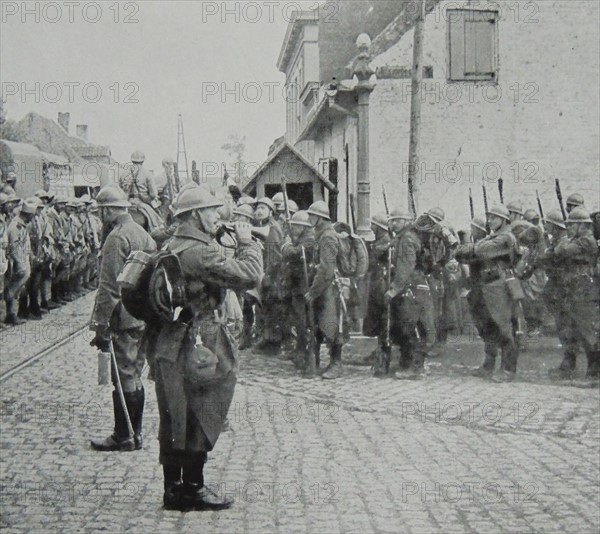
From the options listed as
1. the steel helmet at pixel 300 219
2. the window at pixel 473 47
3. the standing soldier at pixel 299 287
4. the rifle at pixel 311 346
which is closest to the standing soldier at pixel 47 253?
the standing soldier at pixel 299 287

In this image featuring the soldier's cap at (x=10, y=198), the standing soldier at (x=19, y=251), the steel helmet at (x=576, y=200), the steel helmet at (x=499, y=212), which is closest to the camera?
the steel helmet at (x=499, y=212)

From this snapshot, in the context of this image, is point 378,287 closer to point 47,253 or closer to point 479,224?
point 479,224

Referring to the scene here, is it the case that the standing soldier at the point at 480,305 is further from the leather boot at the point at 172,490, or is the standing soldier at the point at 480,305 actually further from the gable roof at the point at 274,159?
the leather boot at the point at 172,490

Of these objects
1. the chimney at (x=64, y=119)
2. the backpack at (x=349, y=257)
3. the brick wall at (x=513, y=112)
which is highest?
the brick wall at (x=513, y=112)

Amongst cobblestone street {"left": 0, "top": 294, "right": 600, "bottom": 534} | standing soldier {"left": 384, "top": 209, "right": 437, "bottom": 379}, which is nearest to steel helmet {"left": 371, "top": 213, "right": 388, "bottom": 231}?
standing soldier {"left": 384, "top": 209, "right": 437, "bottom": 379}

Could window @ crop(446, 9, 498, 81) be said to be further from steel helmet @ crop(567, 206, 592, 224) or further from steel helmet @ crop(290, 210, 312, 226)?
steel helmet @ crop(290, 210, 312, 226)

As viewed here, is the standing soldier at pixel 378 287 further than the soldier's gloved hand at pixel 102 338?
Yes

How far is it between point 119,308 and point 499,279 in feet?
25.6

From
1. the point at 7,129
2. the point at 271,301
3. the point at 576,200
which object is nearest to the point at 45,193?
the point at 271,301

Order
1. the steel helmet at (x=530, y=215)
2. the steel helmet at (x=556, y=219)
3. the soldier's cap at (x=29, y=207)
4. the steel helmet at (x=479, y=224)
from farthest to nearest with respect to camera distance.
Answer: the steel helmet at (x=530, y=215) → the soldier's cap at (x=29, y=207) → the steel helmet at (x=479, y=224) → the steel helmet at (x=556, y=219)

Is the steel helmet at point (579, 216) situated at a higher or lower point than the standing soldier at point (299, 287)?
higher

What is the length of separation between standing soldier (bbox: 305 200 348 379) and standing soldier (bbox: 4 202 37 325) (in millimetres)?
4680

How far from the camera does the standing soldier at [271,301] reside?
31.0 feet

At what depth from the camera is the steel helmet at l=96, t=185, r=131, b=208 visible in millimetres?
2674
